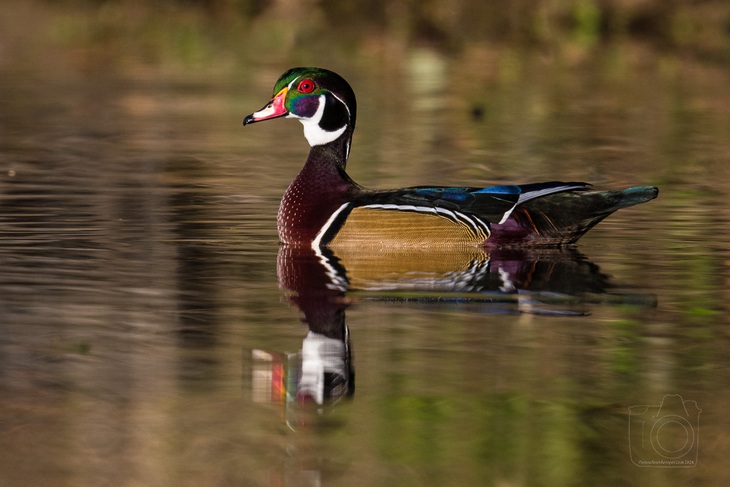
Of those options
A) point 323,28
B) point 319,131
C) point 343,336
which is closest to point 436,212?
point 319,131

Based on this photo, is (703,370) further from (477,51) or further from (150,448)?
(477,51)

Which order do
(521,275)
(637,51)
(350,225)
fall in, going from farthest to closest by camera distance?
(637,51) < (350,225) < (521,275)

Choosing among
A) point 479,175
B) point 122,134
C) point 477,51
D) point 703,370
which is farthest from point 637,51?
point 703,370

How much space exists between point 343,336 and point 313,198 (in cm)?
272

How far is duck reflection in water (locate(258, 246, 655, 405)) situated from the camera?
8.23 m

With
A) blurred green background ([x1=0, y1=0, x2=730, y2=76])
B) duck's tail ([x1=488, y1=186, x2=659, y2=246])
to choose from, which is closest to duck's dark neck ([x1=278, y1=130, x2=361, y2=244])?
duck's tail ([x1=488, y1=186, x2=659, y2=246])

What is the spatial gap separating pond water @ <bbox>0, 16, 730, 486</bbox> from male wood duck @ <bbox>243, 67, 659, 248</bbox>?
0.50ft

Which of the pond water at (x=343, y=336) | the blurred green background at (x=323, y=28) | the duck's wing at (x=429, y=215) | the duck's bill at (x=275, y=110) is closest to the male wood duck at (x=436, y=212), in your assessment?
the duck's wing at (x=429, y=215)

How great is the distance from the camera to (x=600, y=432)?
661 cm

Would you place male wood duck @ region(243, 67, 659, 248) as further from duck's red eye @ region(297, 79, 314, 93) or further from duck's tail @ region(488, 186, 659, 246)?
duck's red eye @ region(297, 79, 314, 93)

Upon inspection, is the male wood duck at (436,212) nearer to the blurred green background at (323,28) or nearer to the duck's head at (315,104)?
the duck's head at (315,104)

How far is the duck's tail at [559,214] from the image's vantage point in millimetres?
10539

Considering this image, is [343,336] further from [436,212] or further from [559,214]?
[559,214]

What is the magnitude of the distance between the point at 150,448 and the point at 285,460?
0.54m
